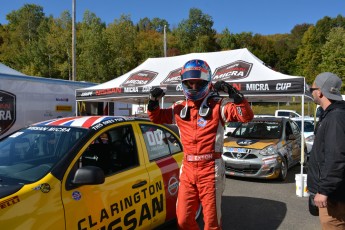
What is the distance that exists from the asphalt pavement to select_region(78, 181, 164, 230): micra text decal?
0.97 meters

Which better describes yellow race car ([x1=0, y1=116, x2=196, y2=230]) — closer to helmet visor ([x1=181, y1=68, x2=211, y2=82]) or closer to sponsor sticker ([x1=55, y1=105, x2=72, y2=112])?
helmet visor ([x1=181, y1=68, x2=211, y2=82])

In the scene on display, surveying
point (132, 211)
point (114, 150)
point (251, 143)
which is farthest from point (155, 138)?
point (251, 143)

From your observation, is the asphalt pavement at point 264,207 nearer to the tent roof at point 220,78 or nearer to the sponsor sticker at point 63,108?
the tent roof at point 220,78

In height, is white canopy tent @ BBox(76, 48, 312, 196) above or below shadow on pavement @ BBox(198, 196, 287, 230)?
above

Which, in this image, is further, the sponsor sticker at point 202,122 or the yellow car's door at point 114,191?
the sponsor sticker at point 202,122

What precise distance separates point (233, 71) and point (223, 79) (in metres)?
0.53

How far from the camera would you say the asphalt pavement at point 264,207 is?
482 cm

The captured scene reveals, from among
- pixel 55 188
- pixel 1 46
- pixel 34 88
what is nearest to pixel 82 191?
pixel 55 188

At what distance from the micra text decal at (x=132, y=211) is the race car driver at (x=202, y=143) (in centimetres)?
47

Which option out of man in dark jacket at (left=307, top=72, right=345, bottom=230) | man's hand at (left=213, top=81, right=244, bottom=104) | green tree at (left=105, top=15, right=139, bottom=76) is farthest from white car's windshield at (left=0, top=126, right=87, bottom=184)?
green tree at (left=105, top=15, right=139, bottom=76)

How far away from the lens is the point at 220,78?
8.75m

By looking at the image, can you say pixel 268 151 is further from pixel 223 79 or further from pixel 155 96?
pixel 155 96

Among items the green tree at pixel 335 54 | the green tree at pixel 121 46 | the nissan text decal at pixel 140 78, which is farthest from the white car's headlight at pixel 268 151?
the green tree at pixel 121 46

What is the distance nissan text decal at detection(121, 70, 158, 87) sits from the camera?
990cm
